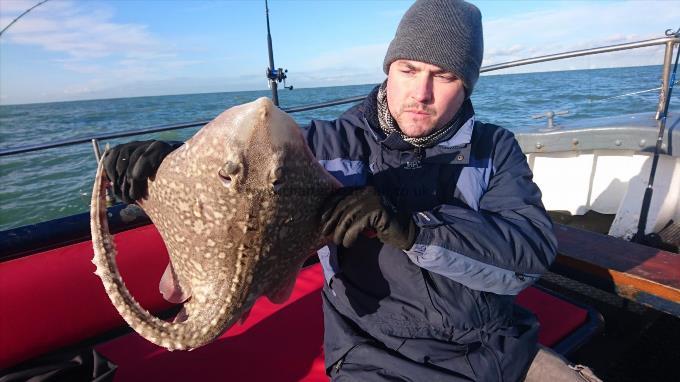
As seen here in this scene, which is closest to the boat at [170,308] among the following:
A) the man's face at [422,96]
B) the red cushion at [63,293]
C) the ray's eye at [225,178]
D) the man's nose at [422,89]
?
the red cushion at [63,293]

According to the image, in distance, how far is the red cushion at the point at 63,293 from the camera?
2898mm

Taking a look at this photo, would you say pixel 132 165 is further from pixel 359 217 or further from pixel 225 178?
pixel 359 217

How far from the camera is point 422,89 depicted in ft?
7.62

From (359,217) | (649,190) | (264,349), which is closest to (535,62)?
(649,190)

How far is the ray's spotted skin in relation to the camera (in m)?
1.57

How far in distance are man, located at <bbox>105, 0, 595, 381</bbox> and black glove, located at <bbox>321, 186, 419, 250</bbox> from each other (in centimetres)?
20

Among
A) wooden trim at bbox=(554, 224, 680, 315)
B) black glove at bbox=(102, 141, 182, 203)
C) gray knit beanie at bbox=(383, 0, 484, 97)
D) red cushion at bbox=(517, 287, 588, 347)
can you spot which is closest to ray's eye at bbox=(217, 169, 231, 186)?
black glove at bbox=(102, 141, 182, 203)

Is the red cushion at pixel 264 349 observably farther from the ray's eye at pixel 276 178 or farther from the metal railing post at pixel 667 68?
the metal railing post at pixel 667 68

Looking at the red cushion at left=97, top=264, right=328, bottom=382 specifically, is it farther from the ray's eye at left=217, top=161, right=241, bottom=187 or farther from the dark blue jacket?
the ray's eye at left=217, top=161, right=241, bottom=187

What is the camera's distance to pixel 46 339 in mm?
3078

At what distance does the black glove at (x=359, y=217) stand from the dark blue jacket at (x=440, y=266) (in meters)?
0.22

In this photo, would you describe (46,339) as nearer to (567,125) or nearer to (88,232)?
(88,232)

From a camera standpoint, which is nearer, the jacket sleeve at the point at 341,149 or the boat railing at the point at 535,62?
the jacket sleeve at the point at 341,149

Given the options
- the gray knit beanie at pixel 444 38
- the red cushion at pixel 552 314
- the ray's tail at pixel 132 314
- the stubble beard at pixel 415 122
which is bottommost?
the red cushion at pixel 552 314
